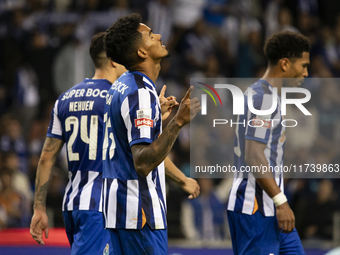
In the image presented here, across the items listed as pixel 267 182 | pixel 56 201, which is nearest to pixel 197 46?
pixel 56 201

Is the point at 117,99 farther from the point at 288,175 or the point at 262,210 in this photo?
the point at 288,175

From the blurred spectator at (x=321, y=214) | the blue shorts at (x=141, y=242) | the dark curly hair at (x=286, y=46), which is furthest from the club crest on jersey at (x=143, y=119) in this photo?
the blurred spectator at (x=321, y=214)

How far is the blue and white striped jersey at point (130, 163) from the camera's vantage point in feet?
9.85

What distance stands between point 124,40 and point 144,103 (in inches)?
20.6

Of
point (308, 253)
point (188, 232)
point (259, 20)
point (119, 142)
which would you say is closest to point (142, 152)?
point (119, 142)

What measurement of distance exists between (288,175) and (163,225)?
230 inches

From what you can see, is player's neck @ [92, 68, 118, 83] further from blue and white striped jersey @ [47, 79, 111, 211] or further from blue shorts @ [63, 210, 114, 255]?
blue shorts @ [63, 210, 114, 255]

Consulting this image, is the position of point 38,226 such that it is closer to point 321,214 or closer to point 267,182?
point 267,182

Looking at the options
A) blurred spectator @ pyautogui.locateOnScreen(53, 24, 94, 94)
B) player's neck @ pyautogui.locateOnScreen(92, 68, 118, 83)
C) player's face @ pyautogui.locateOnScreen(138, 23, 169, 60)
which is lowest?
player's face @ pyautogui.locateOnScreen(138, 23, 169, 60)

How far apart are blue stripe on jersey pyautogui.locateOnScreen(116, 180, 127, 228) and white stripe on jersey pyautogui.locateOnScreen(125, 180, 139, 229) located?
0.07ft

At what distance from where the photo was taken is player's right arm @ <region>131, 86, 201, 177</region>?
9.48ft

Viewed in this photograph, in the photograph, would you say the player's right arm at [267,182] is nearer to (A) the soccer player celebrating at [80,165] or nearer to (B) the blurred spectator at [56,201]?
(A) the soccer player celebrating at [80,165]

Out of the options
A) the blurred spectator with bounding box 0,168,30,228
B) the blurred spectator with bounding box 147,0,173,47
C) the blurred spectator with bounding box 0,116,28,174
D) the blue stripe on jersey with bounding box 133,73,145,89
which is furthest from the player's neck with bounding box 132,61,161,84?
the blurred spectator with bounding box 147,0,173,47

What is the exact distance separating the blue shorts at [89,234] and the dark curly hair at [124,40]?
146cm
